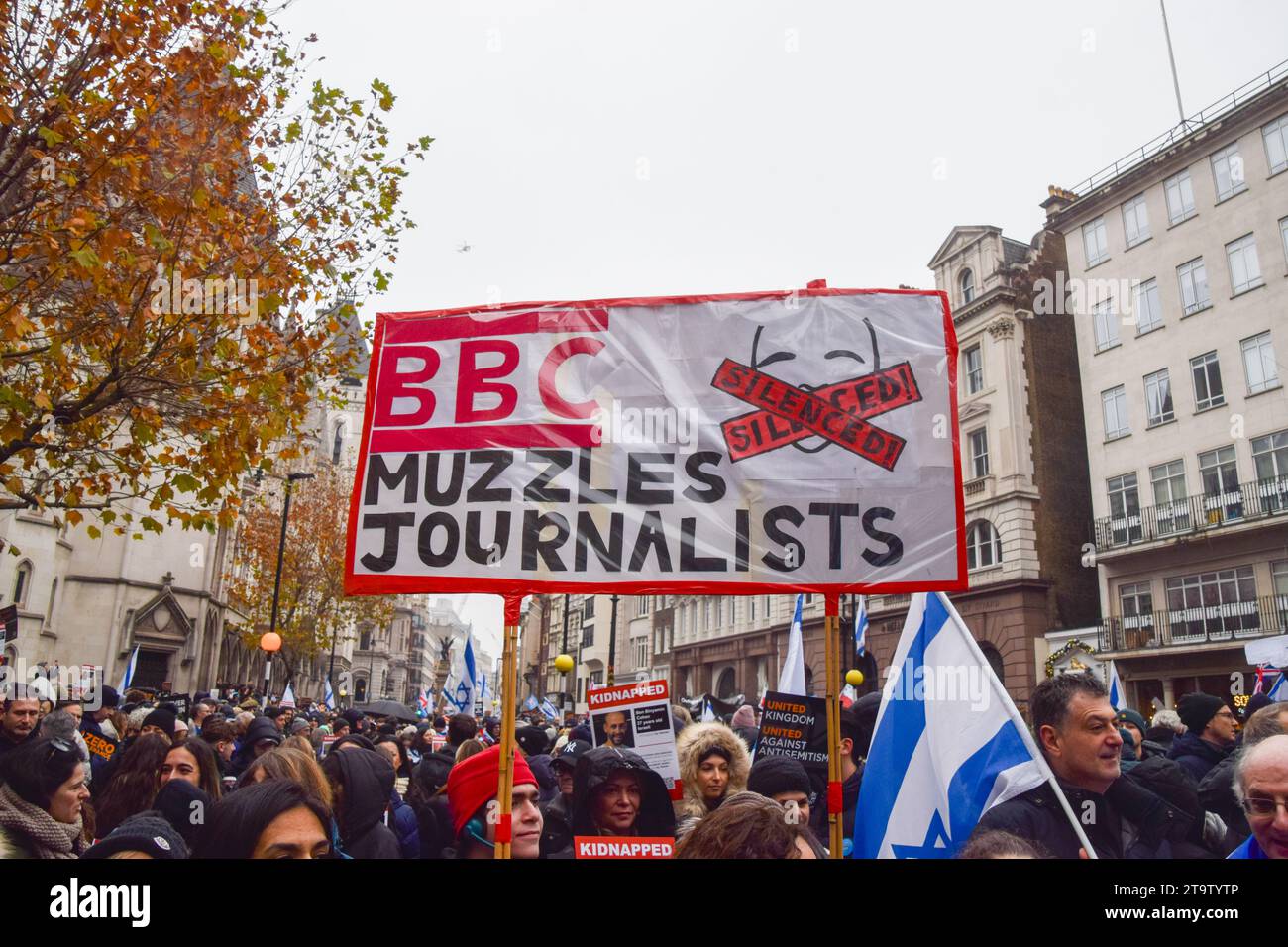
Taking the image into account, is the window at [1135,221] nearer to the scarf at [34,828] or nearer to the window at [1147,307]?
the window at [1147,307]

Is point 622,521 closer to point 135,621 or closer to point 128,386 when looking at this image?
point 128,386

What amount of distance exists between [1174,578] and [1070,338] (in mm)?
12994

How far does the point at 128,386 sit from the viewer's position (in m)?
10.1

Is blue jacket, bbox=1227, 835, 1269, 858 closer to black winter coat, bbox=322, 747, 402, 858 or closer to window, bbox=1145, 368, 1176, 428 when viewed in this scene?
black winter coat, bbox=322, 747, 402, 858

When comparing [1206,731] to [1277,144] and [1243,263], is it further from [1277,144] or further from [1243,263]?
[1277,144]

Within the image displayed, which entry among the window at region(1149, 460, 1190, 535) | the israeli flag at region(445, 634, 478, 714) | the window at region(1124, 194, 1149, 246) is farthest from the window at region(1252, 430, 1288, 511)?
the israeli flag at region(445, 634, 478, 714)

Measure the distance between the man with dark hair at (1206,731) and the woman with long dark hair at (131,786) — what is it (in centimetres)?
722

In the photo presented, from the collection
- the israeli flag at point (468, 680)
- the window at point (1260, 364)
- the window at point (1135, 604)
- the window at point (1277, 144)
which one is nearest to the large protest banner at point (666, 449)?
the israeli flag at point (468, 680)

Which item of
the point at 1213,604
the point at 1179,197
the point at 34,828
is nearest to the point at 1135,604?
the point at 1213,604

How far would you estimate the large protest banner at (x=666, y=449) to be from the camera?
15.0 ft

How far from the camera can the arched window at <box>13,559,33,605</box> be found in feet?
101

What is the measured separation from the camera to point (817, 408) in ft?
15.6

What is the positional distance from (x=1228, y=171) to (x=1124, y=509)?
11.8 m
